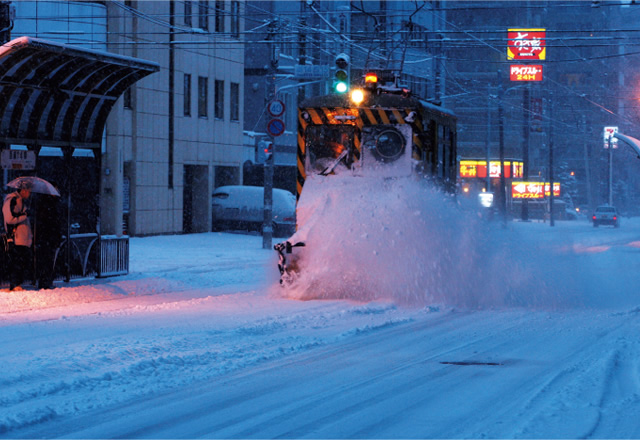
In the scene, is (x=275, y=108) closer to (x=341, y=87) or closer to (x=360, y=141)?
(x=341, y=87)

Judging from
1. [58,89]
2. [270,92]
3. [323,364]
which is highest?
[270,92]

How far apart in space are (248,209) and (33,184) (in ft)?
71.0

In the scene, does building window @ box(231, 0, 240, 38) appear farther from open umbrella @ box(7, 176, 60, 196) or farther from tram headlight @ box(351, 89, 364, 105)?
open umbrella @ box(7, 176, 60, 196)

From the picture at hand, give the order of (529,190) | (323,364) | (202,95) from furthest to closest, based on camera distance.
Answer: (529,190) → (202,95) → (323,364)

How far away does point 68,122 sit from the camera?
1589cm

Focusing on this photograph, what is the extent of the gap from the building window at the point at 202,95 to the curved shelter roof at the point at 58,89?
1945cm

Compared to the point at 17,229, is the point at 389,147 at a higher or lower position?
higher

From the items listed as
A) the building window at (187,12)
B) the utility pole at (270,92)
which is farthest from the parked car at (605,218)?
the utility pole at (270,92)

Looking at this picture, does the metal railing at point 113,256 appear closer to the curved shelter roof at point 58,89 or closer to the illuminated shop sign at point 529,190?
the curved shelter roof at point 58,89

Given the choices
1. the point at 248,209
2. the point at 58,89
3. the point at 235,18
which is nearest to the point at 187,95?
the point at 235,18

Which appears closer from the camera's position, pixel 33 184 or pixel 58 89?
pixel 33 184

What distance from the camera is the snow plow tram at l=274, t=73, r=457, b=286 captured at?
14.5 meters

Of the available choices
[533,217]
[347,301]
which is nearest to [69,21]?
[347,301]

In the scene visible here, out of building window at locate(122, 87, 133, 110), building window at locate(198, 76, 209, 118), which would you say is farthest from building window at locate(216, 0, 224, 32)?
building window at locate(122, 87, 133, 110)
